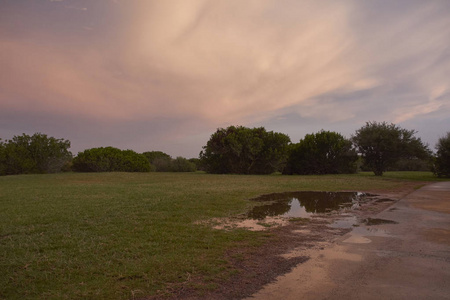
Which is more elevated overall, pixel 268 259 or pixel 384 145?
pixel 384 145

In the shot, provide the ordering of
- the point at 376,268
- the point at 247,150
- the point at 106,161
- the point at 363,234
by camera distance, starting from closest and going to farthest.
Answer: the point at 376,268, the point at 363,234, the point at 247,150, the point at 106,161

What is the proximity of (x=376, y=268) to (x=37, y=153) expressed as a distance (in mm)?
49251

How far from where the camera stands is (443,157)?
3203 centimetres

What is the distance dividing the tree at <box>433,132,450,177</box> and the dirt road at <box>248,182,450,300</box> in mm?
29465

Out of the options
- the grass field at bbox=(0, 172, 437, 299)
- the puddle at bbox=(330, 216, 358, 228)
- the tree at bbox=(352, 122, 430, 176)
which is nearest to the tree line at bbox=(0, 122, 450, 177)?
the tree at bbox=(352, 122, 430, 176)

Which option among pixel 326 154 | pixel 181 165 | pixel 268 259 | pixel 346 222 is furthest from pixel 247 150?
pixel 268 259

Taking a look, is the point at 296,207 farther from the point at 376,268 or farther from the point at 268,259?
the point at 376,268

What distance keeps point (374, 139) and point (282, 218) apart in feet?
93.8

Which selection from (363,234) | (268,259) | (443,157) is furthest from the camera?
(443,157)

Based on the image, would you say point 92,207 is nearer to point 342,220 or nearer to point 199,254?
point 199,254

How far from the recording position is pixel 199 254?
5848 mm

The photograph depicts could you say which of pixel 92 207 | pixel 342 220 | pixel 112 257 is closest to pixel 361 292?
pixel 112 257

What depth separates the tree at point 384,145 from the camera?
32.7 metres

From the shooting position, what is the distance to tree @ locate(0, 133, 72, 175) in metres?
41.2
